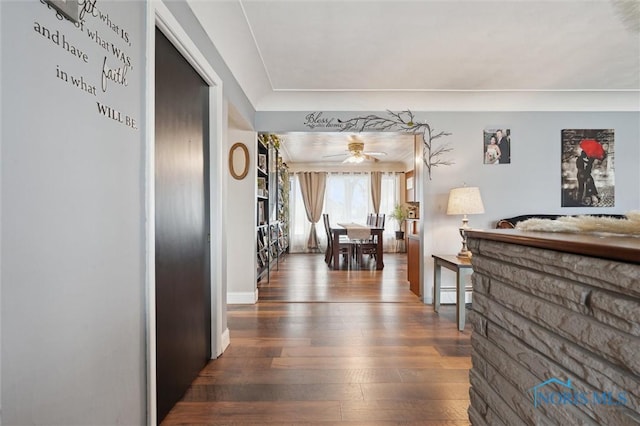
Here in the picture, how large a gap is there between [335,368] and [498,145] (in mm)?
3211

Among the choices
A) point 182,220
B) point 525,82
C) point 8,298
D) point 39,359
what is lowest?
point 39,359

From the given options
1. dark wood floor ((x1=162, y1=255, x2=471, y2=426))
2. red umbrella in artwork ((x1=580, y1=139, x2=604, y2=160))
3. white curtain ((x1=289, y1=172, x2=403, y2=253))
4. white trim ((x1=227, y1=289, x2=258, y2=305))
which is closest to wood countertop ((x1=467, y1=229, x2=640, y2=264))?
dark wood floor ((x1=162, y1=255, x2=471, y2=426))

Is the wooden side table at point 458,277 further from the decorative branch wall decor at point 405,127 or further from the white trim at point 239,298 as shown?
the white trim at point 239,298

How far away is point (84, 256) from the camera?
991 mm

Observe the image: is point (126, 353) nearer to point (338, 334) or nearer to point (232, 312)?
point (338, 334)

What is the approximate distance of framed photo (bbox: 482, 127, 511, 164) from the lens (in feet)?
12.1

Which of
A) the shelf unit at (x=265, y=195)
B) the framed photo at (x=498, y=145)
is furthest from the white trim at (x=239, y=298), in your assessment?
the framed photo at (x=498, y=145)

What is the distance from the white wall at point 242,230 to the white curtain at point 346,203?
461 cm

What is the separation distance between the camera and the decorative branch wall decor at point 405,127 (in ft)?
12.1

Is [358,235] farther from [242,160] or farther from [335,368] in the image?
[335,368]

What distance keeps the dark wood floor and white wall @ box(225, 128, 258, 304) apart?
9.2 inches

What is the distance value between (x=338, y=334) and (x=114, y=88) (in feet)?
7.86

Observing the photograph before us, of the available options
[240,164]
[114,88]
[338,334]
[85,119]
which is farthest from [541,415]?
[240,164]

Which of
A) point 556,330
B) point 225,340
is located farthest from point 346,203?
point 556,330
